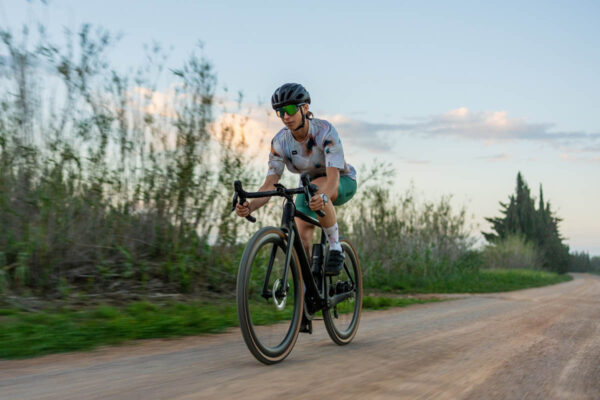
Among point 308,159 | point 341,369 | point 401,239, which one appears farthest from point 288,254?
point 401,239

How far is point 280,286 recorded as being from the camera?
4480mm

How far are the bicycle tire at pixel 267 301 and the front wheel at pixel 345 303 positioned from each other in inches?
26.9

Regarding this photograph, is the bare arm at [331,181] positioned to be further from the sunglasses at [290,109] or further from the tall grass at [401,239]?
the tall grass at [401,239]

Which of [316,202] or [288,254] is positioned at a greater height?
[316,202]

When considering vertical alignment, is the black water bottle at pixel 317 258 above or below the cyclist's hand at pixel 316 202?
below

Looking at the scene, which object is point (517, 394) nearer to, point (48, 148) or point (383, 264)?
point (48, 148)

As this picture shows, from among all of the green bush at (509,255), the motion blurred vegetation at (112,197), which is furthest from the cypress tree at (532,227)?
the motion blurred vegetation at (112,197)

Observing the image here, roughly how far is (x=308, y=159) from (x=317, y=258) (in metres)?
0.90

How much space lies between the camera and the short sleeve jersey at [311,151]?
4.96m

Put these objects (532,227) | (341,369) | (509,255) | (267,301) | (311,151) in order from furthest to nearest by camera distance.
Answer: (532,227) < (509,255) < (311,151) < (267,301) < (341,369)

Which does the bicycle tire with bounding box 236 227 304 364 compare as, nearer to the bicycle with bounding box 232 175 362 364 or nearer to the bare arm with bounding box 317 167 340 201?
the bicycle with bounding box 232 175 362 364

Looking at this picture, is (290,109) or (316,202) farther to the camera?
(290,109)

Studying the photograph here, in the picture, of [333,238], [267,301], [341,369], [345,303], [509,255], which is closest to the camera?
[341,369]

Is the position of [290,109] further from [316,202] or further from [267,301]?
[267,301]
